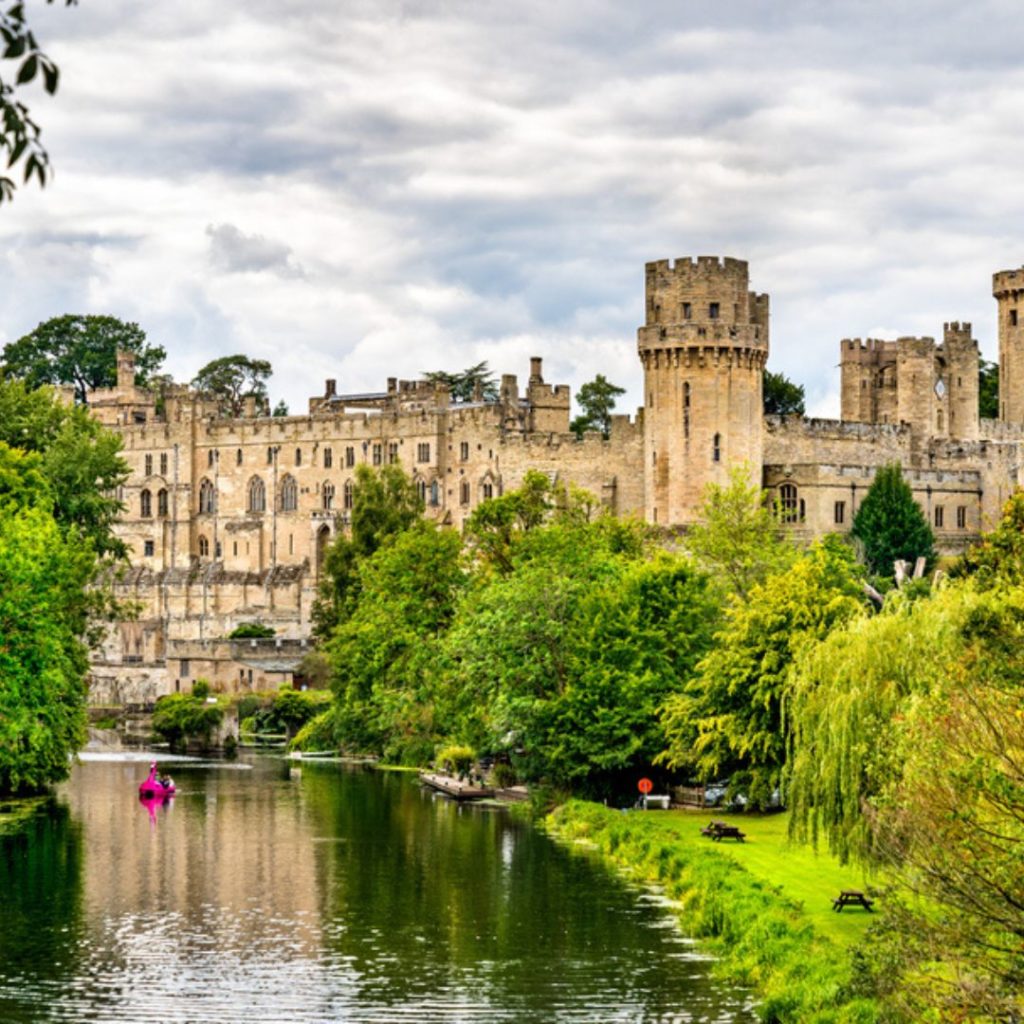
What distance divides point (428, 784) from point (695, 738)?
614 inches

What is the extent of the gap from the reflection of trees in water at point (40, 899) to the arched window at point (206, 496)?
6629 cm

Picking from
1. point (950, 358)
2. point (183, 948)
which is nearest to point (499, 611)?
point (183, 948)

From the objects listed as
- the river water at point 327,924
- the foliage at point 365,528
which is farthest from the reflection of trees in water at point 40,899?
the foliage at point 365,528

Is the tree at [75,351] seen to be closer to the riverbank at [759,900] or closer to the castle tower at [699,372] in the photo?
the castle tower at [699,372]

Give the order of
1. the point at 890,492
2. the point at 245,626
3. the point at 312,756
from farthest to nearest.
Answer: the point at 245,626 → the point at 890,492 → the point at 312,756

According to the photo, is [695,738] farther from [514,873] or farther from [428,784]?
[428,784]

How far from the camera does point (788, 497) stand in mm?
88562

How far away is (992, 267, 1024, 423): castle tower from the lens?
10600cm

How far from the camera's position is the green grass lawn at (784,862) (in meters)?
33.0

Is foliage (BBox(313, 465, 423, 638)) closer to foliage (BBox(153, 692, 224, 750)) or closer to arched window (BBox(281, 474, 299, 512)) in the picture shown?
foliage (BBox(153, 692, 224, 750))

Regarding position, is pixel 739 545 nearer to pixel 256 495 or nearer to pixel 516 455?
pixel 516 455

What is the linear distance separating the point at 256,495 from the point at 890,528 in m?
42.5

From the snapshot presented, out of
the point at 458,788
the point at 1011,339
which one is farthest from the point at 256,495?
the point at 458,788

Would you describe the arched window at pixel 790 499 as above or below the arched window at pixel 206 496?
below
